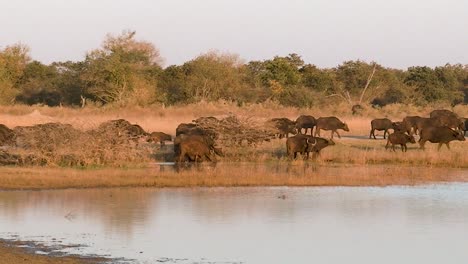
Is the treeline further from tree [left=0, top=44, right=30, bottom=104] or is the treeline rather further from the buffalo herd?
the buffalo herd

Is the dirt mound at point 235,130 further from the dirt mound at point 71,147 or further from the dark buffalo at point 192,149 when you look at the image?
the dirt mound at point 71,147

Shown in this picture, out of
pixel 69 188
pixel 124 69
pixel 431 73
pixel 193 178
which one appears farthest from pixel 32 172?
pixel 431 73

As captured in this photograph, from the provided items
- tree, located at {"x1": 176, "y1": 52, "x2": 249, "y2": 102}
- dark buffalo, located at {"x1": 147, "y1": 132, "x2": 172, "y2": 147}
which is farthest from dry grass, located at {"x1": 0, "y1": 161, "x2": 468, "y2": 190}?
tree, located at {"x1": 176, "y1": 52, "x2": 249, "y2": 102}

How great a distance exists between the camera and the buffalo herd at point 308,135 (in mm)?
26969

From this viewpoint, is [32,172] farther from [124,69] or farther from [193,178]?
[124,69]

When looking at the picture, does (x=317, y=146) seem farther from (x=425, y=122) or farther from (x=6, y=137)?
(x=6, y=137)

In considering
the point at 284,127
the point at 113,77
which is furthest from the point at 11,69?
the point at 284,127

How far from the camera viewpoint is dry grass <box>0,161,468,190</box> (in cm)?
2211

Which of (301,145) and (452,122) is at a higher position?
(452,122)

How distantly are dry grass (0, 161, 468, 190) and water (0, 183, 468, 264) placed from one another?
2.62 ft

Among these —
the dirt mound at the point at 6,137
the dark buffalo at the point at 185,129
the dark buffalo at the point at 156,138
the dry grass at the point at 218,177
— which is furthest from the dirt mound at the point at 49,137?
the dark buffalo at the point at 156,138

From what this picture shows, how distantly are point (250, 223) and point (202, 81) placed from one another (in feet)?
168

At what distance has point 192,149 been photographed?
26.8 meters

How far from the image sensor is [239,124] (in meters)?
29.9
